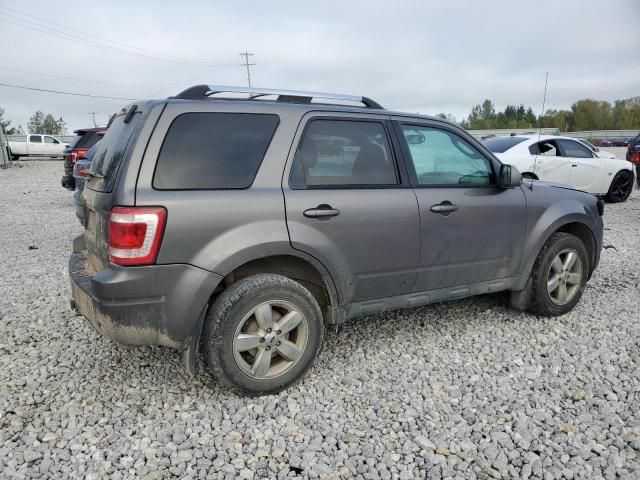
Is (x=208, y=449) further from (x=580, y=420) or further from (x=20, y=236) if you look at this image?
(x=20, y=236)

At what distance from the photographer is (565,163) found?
1049 centimetres

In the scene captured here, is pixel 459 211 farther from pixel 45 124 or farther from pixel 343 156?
pixel 45 124

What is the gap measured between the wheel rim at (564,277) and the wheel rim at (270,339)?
2439 millimetres

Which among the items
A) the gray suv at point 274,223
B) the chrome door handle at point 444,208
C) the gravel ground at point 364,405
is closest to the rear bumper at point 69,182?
the gravel ground at point 364,405

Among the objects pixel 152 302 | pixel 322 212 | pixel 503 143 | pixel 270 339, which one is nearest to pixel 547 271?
pixel 322 212

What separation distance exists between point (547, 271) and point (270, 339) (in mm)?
Result: 2581

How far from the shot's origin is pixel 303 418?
287 cm

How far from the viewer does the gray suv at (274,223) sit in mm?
2701

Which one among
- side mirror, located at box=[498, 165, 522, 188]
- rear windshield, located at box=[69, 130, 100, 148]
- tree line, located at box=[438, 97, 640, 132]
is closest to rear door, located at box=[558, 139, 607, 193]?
side mirror, located at box=[498, 165, 522, 188]

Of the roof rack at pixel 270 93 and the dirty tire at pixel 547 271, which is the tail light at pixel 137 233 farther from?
the dirty tire at pixel 547 271

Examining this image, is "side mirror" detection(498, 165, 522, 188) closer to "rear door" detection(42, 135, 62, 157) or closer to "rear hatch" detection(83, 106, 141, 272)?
"rear hatch" detection(83, 106, 141, 272)

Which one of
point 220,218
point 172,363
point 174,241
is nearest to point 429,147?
point 220,218

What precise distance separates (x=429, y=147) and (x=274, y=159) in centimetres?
136

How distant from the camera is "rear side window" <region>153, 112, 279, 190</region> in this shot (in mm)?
2762
